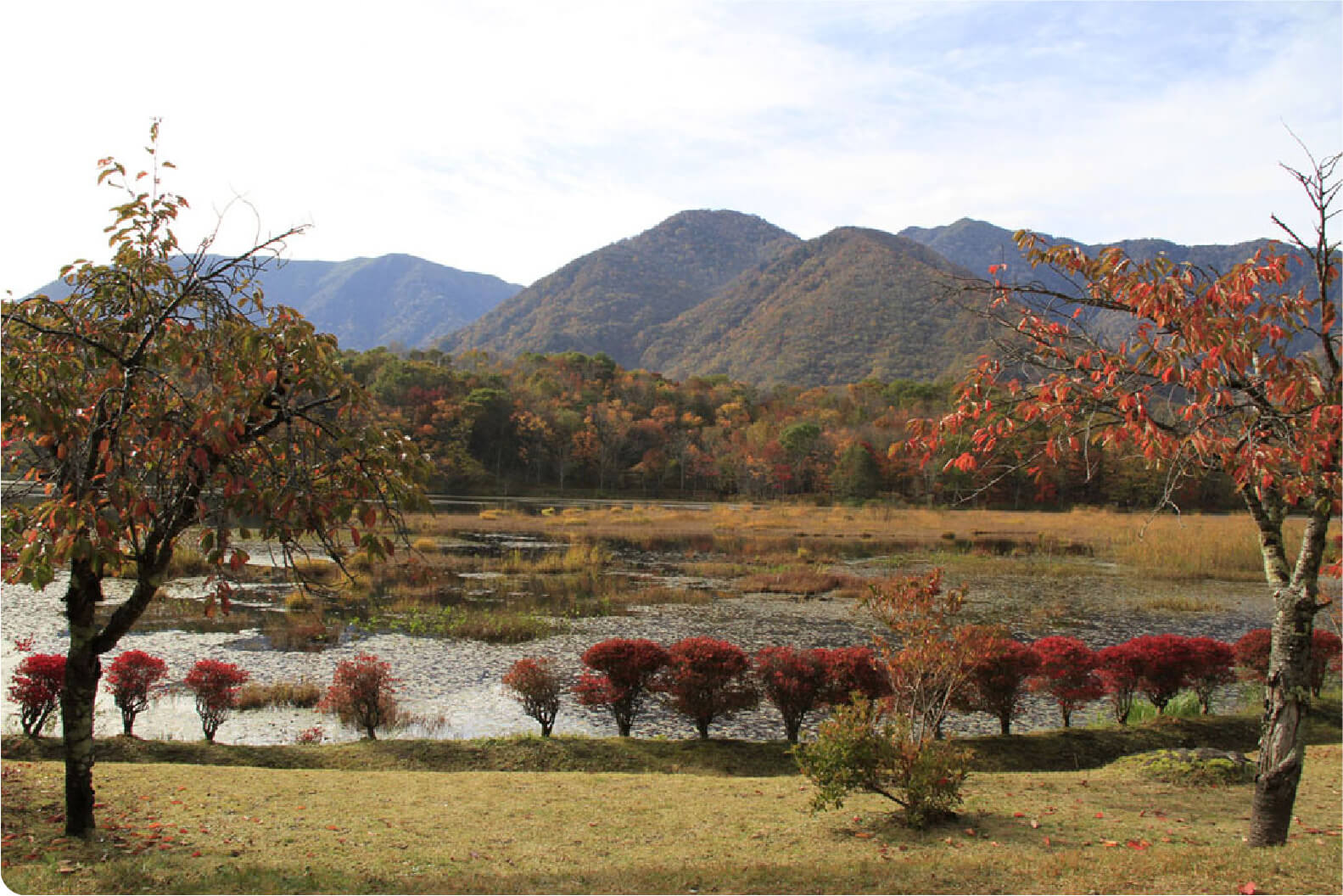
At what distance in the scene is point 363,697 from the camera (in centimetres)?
1096

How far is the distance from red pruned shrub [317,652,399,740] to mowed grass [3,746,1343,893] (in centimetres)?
212

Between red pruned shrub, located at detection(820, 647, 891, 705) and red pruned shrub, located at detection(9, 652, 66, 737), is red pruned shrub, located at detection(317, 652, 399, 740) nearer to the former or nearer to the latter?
red pruned shrub, located at detection(9, 652, 66, 737)

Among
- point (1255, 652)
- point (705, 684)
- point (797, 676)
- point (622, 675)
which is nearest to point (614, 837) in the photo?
point (705, 684)

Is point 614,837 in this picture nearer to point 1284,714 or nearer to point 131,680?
point 1284,714

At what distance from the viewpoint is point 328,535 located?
5.54m

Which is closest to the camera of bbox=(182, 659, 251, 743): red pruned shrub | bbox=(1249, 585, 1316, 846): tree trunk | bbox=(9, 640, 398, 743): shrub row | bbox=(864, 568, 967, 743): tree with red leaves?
bbox=(1249, 585, 1316, 846): tree trunk

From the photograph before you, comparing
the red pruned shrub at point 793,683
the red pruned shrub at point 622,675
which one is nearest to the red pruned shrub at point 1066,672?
the red pruned shrub at point 793,683

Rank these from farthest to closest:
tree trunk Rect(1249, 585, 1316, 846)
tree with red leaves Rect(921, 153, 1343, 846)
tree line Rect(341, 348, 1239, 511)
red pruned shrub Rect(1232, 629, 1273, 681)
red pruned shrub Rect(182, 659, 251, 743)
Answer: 1. tree line Rect(341, 348, 1239, 511)
2. red pruned shrub Rect(1232, 629, 1273, 681)
3. red pruned shrub Rect(182, 659, 251, 743)
4. tree trunk Rect(1249, 585, 1316, 846)
5. tree with red leaves Rect(921, 153, 1343, 846)

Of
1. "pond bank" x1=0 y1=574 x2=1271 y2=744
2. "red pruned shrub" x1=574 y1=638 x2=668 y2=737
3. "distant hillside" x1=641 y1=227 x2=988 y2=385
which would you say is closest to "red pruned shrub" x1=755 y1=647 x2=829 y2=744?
"pond bank" x1=0 y1=574 x2=1271 y2=744

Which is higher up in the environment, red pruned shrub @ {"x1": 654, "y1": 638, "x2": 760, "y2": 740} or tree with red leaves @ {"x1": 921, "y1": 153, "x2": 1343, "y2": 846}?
tree with red leaves @ {"x1": 921, "y1": 153, "x2": 1343, "y2": 846}

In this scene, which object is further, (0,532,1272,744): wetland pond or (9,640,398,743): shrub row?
(0,532,1272,744): wetland pond

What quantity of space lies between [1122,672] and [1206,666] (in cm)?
123

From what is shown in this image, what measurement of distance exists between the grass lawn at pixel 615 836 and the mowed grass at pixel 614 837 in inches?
0.9

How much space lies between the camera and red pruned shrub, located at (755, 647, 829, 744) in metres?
10.9
